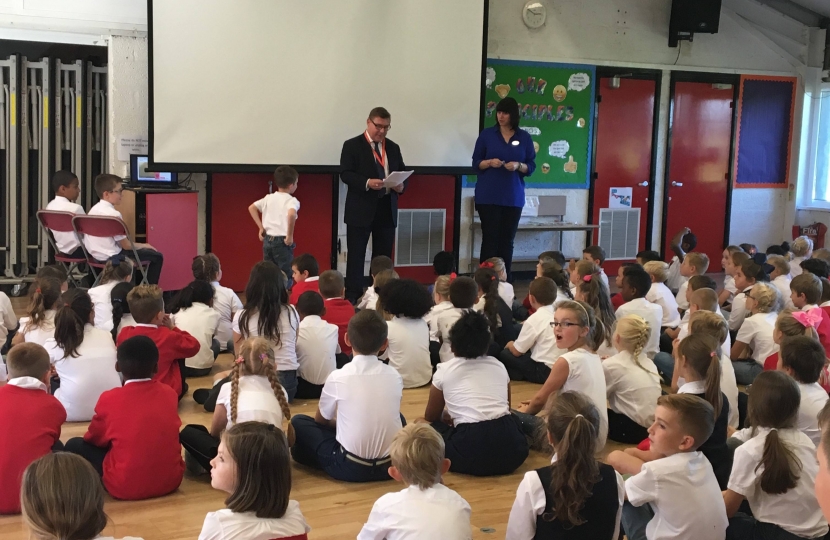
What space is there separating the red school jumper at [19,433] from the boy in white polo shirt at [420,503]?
1386 millimetres

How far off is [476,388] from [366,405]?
484 mm

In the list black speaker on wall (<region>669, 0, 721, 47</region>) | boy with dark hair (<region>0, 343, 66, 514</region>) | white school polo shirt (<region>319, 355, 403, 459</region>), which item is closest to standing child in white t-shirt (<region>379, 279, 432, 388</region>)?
white school polo shirt (<region>319, 355, 403, 459</region>)

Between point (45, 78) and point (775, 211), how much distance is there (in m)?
7.99

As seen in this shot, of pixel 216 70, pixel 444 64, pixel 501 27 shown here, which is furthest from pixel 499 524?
pixel 501 27

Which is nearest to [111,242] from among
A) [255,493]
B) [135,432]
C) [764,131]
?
[135,432]

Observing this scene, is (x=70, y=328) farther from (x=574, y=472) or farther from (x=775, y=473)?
(x=775, y=473)

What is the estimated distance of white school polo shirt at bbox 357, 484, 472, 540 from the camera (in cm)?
233

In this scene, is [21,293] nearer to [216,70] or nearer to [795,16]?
[216,70]

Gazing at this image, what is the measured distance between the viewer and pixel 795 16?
401 inches

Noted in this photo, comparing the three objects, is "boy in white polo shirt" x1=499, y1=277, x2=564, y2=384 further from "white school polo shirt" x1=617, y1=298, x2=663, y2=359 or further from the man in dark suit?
the man in dark suit

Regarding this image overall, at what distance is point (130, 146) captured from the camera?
7414 millimetres

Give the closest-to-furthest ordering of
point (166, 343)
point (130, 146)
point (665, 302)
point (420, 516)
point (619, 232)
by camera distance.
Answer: point (420, 516), point (166, 343), point (665, 302), point (130, 146), point (619, 232)

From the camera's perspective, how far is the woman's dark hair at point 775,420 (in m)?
2.69

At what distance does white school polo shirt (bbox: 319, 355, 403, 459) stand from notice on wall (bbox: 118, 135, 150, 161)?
175 inches
